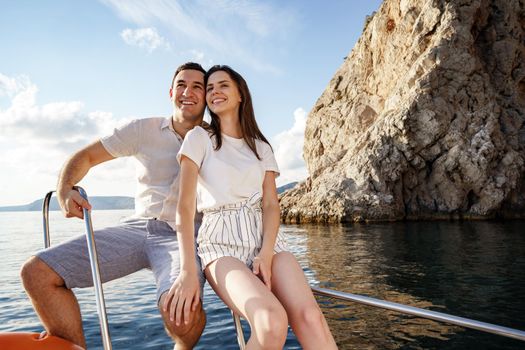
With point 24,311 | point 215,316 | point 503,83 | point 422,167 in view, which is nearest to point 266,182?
point 215,316

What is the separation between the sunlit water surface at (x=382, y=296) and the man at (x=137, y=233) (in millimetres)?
3782

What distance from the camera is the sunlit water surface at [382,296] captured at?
20.8ft

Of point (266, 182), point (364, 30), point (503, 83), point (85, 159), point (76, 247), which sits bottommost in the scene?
point (76, 247)

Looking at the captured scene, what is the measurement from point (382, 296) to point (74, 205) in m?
7.81

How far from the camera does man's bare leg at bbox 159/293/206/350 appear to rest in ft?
7.40

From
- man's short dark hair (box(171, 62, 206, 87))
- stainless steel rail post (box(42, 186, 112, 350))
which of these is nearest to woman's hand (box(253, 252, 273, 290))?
stainless steel rail post (box(42, 186, 112, 350))

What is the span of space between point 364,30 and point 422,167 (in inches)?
780

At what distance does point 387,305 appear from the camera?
1967 millimetres

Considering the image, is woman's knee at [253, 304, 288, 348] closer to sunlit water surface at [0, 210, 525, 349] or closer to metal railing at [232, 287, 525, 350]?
metal railing at [232, 287, 525, 350]

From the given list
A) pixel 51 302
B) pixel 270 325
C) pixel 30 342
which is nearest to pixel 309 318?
pixel 270 325

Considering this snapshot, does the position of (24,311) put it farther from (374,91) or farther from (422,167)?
(374,91)

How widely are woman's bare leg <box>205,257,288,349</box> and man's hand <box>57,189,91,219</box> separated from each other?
0.95 meters

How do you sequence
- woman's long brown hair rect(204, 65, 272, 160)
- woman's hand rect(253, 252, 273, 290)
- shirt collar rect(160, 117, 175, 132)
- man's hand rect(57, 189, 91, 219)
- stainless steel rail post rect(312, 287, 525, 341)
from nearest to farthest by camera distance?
stainless steel rail post rect(312, 287, 525, 341) < woman's hand rect(253, 252, 273, 290) < man's hand rect(57, 189, 91, 219) < woman's long brown hair rect(204, 65, 272, 160) < shirt collar rect(160, 117, 175, 132)

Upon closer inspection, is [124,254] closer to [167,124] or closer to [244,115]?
[167,124]
